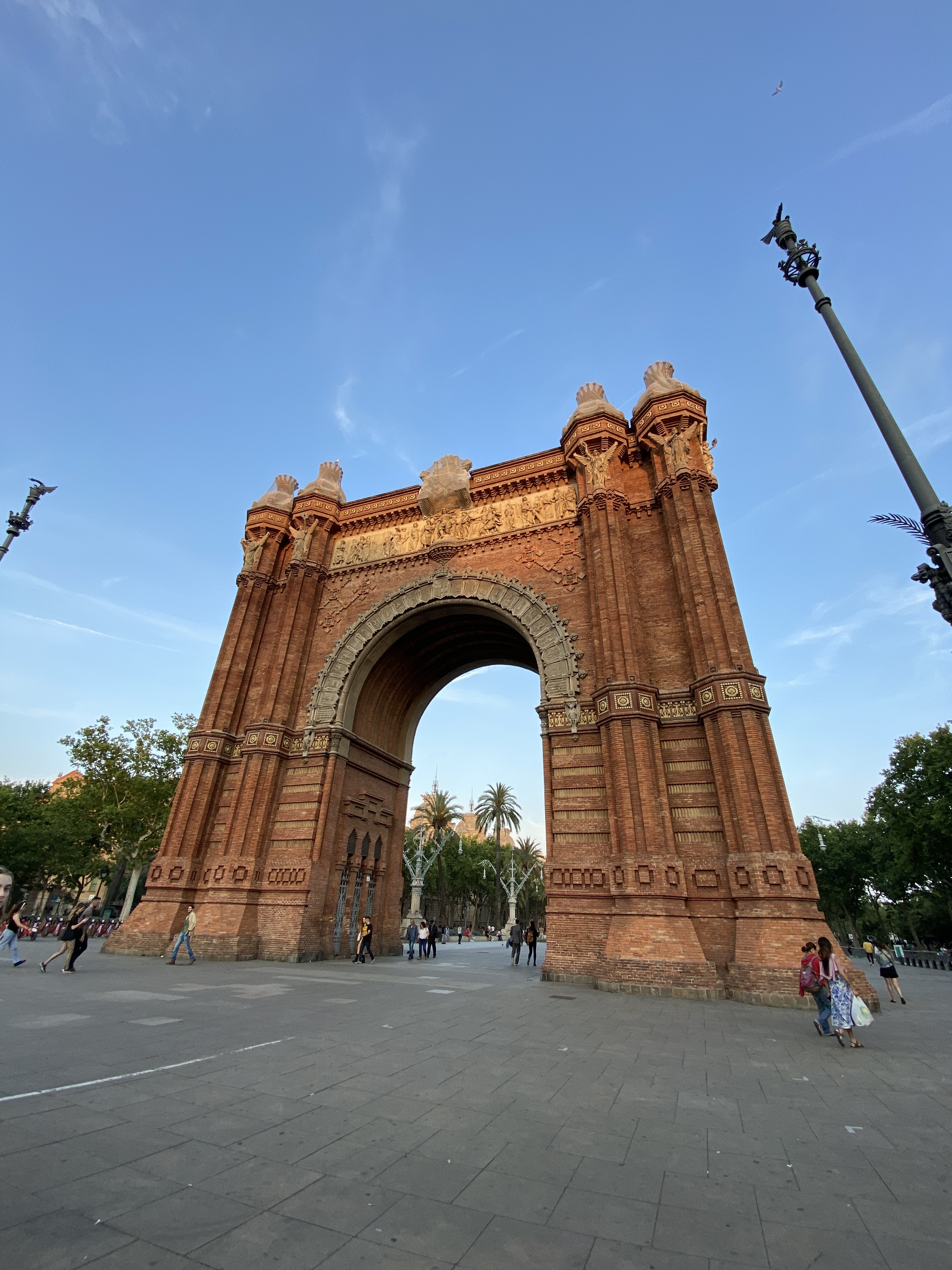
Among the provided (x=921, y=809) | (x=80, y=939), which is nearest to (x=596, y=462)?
(x=80, y=939)

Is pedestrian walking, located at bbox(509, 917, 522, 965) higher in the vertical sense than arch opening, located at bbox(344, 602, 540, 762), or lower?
lower

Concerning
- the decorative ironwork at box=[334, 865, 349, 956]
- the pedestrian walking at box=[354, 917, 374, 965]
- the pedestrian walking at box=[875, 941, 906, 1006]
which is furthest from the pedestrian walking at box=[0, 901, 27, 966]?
the pedestrian walking at box=[875, 941, 906, 1006]

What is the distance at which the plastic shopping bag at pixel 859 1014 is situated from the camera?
329 inches

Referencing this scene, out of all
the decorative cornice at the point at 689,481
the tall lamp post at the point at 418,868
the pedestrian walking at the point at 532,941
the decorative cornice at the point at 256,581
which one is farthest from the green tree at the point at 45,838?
the decorative cornice at the point at 689,481

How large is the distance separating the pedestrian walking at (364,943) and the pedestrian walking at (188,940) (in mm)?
4977

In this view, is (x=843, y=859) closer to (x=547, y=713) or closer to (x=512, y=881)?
(x=512, y=881)

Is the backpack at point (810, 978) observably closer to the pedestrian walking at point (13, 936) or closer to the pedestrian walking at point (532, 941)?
the pedestrian walking at point (532, 941)

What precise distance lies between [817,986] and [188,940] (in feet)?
52.1

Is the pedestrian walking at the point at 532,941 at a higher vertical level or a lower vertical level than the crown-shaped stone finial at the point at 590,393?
lower

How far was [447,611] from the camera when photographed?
2303 cm

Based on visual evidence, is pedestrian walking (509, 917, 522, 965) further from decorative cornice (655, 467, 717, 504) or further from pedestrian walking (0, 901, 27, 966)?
decorative cornice (655, 467, 717, 504)

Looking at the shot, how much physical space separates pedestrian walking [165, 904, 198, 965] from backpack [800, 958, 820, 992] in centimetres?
1443

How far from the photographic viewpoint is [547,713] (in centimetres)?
1836

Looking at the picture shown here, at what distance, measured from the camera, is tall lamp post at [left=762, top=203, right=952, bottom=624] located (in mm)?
5465
